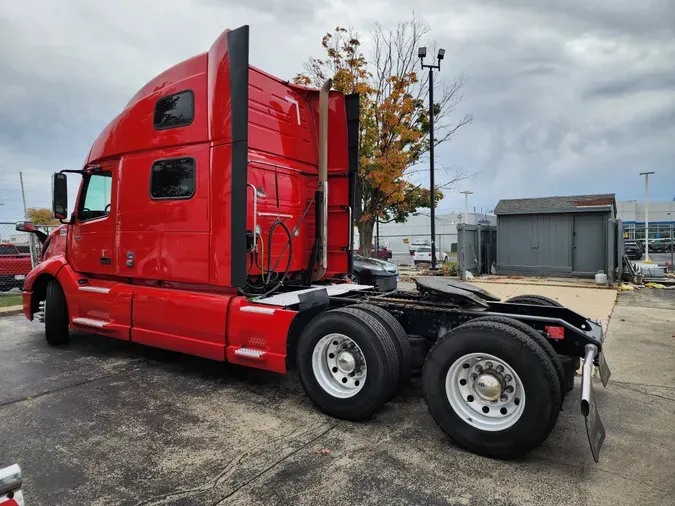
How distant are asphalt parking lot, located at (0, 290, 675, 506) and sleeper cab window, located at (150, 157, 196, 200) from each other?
2.05m

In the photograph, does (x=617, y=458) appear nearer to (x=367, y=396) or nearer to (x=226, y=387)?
(x=367, y=396)

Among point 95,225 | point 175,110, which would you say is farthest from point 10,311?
point 175,110

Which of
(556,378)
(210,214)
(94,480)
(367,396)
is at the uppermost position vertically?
(210,214)

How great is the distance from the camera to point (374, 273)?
1062 centimetres

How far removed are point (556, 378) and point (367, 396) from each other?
143 cm

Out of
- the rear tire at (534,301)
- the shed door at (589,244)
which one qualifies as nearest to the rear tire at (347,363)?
the rear tire at (534,301)

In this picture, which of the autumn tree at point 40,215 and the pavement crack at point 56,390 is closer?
the pavement crack at point 56,390

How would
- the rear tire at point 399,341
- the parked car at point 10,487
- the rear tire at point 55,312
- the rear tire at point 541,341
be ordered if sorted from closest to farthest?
1. the parked car at point 10,487
2. the rear tire at point 541,341
3. the rear tire at point 399,341
4. the rear tire at point 55,312

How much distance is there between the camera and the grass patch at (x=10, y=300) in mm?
10339

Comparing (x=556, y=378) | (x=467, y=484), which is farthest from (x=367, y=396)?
(x=556, y=378)

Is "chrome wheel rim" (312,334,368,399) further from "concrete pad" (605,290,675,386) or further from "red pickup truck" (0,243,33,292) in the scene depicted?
"red pickup truck" (0,243,33,292)

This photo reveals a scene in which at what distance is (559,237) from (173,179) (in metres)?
14.7

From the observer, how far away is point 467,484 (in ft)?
9.54

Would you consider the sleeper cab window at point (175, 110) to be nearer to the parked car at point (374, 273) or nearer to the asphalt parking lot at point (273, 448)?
the asphalt parking lot at point (273, 448)
